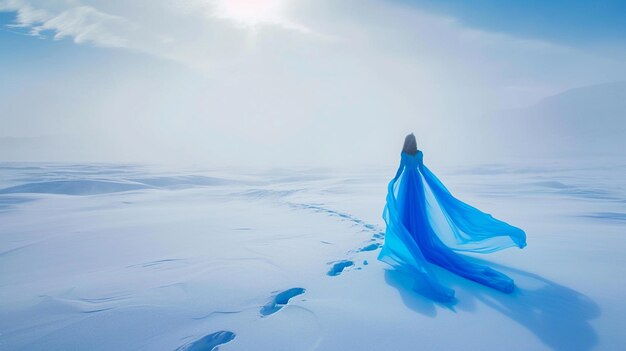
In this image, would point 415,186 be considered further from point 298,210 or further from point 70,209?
point 70,209

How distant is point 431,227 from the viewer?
481 centimetres

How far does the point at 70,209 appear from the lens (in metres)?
10.2

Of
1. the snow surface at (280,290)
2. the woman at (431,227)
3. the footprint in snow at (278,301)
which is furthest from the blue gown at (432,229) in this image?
the footprint in snow at (278,301)

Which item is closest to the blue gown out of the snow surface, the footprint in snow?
the snow surface

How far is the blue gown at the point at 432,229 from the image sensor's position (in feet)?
13.8

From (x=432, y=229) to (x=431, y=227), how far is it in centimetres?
4

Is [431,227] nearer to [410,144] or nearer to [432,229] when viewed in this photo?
[432,229]

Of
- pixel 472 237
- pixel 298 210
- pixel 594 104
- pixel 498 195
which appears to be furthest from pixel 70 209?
pixel 594 104

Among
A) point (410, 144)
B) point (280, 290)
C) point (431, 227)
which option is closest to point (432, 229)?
point (431, 227)

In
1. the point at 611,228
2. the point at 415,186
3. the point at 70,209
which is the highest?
the point at 415,186

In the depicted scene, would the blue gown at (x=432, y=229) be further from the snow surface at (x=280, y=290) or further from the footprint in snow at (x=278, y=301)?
the footprint in snow at (x=278, y=301)

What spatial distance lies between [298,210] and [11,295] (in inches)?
281

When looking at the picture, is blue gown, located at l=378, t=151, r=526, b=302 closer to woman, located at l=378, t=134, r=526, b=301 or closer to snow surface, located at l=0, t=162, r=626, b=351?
woman, located at l=378, t=134, r=526, b=301

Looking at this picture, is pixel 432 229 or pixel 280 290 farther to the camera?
pixel 432 229
